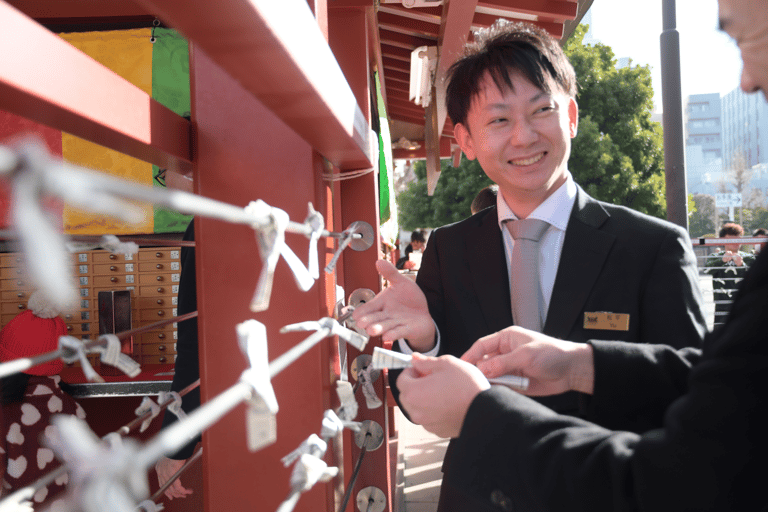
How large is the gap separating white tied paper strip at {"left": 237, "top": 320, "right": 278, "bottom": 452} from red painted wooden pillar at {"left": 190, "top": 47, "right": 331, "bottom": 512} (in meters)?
0.58

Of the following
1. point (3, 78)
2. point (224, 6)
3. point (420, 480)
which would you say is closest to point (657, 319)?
point (224, 6)

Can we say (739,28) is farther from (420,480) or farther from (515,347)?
(420,480)

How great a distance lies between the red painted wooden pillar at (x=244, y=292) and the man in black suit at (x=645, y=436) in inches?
12.6

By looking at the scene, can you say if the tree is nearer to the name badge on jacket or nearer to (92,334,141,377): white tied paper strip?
the name badge on jacket

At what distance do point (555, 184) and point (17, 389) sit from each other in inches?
125

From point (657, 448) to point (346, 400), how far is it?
1.92 ft

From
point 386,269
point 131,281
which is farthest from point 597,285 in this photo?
point 131,281

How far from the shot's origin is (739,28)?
69cm

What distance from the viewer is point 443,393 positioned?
0.87 meters

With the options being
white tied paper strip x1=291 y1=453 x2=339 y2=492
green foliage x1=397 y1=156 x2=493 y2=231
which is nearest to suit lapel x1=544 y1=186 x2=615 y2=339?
white tied paper strip x1=291 y1=453 x2=339 y2=492

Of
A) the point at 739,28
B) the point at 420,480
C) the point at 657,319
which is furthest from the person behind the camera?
the point at 420,480

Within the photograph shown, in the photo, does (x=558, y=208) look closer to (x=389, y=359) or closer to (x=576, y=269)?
(x=576, y=269)

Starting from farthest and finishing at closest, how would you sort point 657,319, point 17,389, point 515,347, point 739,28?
point 17,389, point 657,319, point 515,347, point 739,28

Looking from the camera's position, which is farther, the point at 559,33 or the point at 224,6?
the point at 559,33
